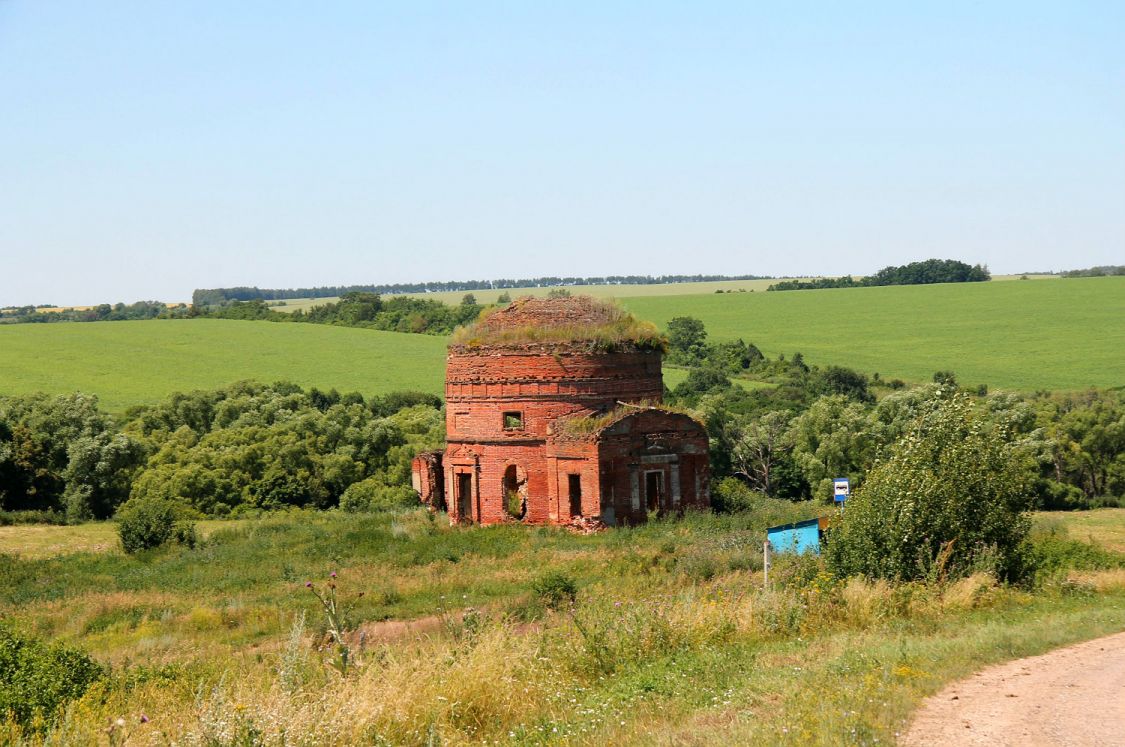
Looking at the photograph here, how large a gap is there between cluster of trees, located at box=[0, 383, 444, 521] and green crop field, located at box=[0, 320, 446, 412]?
12.7 meters

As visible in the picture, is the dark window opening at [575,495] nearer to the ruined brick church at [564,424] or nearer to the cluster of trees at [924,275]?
the ruined brick church at [564,424]

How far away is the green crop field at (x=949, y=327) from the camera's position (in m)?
73.2

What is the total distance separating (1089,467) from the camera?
51.3 metres

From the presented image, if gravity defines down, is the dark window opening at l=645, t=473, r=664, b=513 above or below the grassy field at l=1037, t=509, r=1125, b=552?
above

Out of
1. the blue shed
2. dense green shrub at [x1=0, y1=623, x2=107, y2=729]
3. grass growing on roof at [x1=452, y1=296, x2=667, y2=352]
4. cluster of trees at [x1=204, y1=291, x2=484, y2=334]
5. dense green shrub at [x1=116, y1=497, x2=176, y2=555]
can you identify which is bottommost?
dense green shrub at [x1=116, y1=497, x2=176, y2=555]

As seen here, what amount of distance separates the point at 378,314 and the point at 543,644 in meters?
93.2

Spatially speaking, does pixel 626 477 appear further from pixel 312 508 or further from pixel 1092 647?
pixel 312 508

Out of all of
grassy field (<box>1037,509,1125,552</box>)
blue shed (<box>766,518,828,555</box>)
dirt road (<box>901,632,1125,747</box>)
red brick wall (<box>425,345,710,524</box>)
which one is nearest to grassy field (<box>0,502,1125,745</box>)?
dirt road (<box>901,632,1125,747</box>)

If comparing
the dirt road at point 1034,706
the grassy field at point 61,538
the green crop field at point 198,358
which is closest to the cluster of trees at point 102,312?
the green crop field at point 198,358

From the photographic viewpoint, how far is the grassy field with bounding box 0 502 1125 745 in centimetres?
954

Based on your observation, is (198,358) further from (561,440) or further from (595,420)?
(595,420)

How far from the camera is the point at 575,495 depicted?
89.9ft

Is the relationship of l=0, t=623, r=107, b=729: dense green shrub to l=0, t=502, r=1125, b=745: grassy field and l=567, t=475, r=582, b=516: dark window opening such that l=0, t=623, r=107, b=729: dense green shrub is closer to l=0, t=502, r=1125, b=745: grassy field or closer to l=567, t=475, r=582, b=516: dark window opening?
l=0, t=502, r=1125, b=745: grassy field

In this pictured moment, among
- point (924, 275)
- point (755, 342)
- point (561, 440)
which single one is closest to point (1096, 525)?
point (561, 440)
